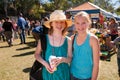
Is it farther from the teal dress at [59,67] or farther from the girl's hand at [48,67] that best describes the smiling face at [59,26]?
the girl's hand at [48,67]

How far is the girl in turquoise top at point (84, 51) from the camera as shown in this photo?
3.05 meters

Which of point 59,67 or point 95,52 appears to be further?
point 59,67

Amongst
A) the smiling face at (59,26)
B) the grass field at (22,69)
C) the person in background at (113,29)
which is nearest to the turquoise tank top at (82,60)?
the smiling face at (59,26)

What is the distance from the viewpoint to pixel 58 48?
330cm

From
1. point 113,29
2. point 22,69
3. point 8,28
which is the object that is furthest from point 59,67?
point 8,28

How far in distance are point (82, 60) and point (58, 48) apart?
35cm

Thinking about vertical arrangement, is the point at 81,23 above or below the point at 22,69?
above

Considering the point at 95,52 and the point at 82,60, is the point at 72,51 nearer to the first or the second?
the point at 82,60

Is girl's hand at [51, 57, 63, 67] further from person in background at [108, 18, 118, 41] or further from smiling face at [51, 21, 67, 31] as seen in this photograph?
person in background at [108, 18, 118, 41]

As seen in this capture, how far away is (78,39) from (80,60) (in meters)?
0.25

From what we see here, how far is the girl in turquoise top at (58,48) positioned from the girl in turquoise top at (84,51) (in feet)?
0.43

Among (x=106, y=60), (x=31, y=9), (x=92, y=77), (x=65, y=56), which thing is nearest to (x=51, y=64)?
(x=65, y=56)

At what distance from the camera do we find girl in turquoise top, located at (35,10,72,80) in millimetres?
3266

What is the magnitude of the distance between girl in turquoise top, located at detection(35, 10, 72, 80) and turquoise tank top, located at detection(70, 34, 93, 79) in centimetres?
11
